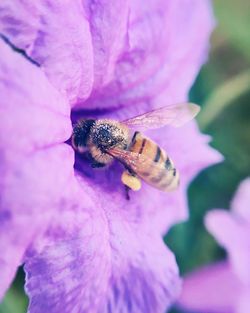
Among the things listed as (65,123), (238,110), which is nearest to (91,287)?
(65,123)

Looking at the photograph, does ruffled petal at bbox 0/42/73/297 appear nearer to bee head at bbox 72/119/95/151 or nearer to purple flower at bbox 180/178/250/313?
bee head at bbox 72/119/95/151

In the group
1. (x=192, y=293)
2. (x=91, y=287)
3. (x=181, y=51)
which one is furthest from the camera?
(x=192, y=293)

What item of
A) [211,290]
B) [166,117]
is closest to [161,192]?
[166,117]

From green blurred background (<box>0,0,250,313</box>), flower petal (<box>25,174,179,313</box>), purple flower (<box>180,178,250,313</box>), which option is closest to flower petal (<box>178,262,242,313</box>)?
purple flower (<box>180,178,250,313</box>)

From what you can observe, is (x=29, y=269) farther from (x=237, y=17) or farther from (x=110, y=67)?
(x=237, y=17)

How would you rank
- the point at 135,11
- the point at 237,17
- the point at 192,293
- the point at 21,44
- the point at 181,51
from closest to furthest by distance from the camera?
the point at 21,44
the point at 135,11
the point at 181,51
the point at 192,293
the point at 237,17

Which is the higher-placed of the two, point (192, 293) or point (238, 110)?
point (238, 110)

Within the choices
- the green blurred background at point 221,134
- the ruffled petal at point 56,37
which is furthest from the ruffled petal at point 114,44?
the green blurred background at point 221,134
